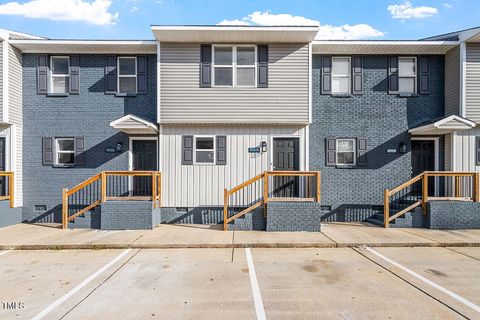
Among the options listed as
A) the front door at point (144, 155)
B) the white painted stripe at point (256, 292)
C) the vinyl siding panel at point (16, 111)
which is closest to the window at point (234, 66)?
the front door at point (144, 155)

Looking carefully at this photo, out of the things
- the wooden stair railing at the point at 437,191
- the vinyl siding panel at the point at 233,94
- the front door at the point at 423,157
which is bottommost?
the wooden stair railing at the point at 437,191

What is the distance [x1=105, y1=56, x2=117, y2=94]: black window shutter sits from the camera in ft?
34.1

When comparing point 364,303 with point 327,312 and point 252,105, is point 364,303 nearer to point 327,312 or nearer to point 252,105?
point 327,312

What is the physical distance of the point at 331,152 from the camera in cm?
1047

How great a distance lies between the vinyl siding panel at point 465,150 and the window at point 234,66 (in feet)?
24.4

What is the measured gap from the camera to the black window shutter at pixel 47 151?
1033 cm

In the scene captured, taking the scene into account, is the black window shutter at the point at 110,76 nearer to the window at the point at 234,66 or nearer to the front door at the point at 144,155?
the front door at the point at 144,155

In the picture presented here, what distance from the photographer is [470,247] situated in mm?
7332

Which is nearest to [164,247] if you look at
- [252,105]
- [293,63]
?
[252,105]

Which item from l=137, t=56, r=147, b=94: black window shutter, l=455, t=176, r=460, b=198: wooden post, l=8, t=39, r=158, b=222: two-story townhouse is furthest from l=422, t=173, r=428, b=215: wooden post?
l=137, t=56, r=147, b=94: black window shutter

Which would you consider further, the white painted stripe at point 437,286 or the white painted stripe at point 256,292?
the white painted stripe at point 437,286

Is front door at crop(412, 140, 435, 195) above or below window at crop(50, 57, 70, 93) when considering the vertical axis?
below

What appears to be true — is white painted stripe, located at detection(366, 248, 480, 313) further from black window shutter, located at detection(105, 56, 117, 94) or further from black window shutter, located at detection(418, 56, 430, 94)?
black window shutter, located at detection(105, 56, 117, 94)

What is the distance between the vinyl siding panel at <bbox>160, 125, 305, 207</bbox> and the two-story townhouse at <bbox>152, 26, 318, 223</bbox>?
0.03 m
